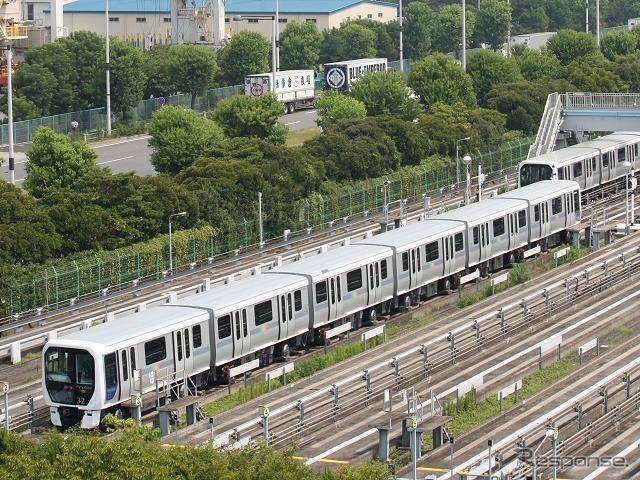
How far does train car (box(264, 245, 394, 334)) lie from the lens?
4675 cm

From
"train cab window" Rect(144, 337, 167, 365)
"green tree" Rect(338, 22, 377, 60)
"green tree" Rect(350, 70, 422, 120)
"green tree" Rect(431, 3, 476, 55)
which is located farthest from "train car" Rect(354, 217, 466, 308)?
"green tree" Rect(431, 3, 476, 55)

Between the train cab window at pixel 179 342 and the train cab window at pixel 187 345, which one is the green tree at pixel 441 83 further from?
the train cab window at pixel 179 342

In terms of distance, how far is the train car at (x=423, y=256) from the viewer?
169 ft

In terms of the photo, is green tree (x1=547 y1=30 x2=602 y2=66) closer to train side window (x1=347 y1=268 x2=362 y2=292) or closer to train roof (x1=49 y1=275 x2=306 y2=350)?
train side window (x1=347 y1=268 x2=362 y2=292)

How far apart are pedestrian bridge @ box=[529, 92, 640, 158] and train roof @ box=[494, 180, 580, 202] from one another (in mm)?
19972

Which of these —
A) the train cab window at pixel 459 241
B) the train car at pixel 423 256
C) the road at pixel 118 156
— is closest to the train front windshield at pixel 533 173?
the train car at pixel 423 256

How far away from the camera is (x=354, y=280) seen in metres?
48.6

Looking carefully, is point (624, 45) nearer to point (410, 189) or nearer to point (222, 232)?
point (410, 189)

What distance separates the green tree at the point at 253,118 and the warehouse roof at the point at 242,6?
59341 millimetres

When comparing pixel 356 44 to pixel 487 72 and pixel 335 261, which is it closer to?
pixel 487 72

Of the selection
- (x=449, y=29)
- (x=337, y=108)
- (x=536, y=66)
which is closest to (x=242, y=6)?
(x=449, y=29)

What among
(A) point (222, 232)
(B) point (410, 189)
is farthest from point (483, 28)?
(A) point (222, 232)

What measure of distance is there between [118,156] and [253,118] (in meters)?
14.6

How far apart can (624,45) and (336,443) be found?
3964 inches
